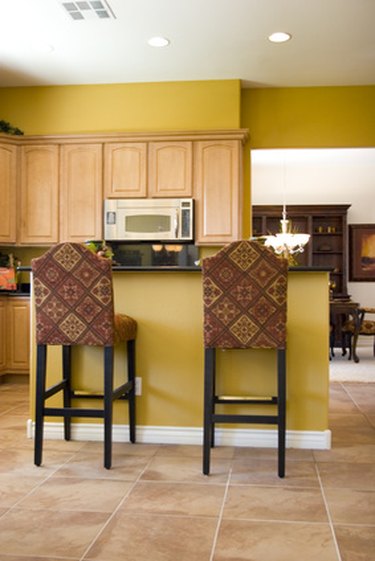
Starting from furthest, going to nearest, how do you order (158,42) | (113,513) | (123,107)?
1. (123,107)
2. (158,42)
3. (113,513)

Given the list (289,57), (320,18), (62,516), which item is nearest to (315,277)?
(62,516)

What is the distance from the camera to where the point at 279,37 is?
458cm

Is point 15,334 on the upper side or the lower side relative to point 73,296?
lower

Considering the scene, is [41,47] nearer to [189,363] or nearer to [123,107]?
[123,107]

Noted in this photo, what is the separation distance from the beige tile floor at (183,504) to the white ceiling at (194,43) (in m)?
3.03

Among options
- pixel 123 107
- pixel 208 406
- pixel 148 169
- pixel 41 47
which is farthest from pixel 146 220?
pixel 208 406

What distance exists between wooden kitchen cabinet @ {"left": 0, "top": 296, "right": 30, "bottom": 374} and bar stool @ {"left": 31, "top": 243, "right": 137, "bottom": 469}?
2.48 metres

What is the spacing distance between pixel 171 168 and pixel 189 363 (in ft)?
8.66

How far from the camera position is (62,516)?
2.15 metres

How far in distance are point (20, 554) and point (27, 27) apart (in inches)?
155

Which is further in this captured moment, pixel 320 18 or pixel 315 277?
pixel 320 18

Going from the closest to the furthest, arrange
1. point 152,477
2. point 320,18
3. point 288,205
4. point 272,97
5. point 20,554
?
point 20,554
point 152,477
point 320,18
point 272,97
point 288,205

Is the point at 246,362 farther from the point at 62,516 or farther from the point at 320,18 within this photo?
the point at 320,18

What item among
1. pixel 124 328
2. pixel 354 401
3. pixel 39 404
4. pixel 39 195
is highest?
pixel 39 195
